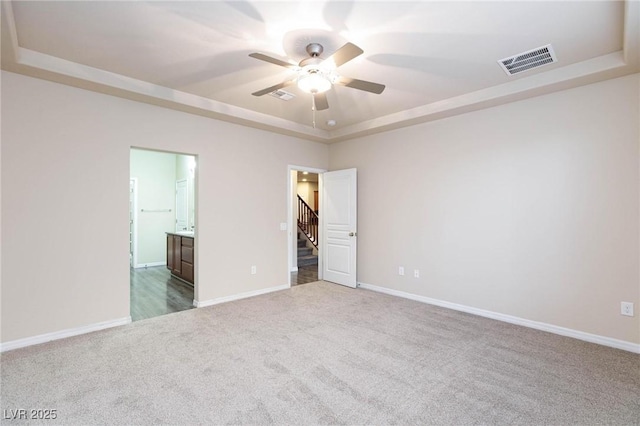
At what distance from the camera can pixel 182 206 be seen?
746 cm

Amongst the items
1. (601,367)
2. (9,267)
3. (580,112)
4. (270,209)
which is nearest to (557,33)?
(580,112)

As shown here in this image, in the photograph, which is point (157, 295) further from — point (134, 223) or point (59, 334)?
point (134, 223)

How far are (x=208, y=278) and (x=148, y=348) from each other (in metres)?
1.44

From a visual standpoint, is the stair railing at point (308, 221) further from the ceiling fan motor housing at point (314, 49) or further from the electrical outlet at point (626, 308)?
the electrical outlet at point (626, 308)

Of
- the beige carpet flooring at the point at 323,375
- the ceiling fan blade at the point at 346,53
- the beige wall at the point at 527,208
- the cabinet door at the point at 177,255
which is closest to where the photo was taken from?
the beige carpet flooring at the point at 323,375

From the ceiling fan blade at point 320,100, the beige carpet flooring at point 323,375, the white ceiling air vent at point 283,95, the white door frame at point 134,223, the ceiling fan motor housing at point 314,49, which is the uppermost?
the white ceiling air vent at point 283,95

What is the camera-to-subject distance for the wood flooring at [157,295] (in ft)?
13.5

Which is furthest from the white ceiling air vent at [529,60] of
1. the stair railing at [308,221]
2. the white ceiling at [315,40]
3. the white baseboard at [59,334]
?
the stair railing at [308,221]

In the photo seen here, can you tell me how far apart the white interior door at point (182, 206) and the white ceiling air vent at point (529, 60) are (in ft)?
21.6

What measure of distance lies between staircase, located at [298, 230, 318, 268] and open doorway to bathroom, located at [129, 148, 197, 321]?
272 centimetres

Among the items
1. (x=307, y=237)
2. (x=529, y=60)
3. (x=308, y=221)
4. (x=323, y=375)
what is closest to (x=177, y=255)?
(x=307, y=237)

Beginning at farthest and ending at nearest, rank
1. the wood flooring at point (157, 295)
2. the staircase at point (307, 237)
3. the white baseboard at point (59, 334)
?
1. the staircase at point (307, 237)
2. the wood flooring at point (157, 295)
3. the white baseboard at point (59, 334)

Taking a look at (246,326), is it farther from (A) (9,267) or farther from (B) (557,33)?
(B) (557,33)

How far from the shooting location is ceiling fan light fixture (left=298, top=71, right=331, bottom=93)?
2594mm
